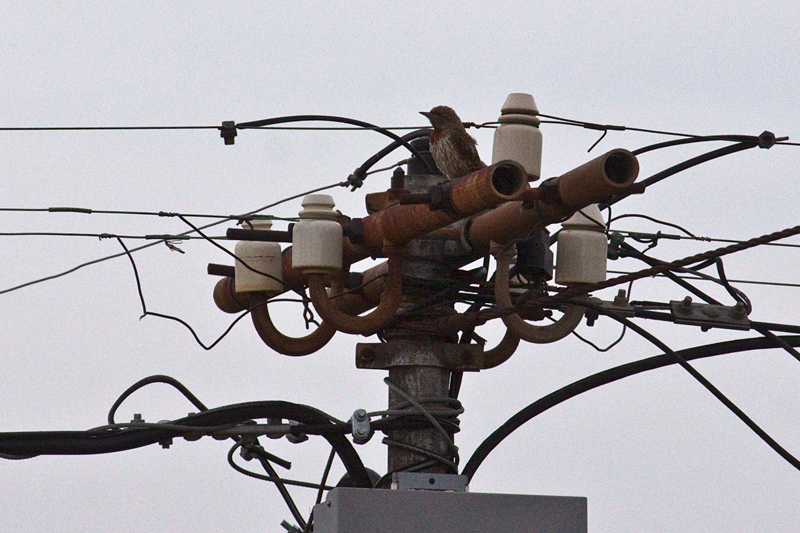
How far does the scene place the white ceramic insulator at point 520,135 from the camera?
525 centimetres

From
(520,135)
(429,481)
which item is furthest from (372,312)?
(429,481)

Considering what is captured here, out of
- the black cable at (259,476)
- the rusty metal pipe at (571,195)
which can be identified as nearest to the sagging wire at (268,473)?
the black cable at (259,476)

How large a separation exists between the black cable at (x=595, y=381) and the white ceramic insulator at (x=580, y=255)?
0.39m

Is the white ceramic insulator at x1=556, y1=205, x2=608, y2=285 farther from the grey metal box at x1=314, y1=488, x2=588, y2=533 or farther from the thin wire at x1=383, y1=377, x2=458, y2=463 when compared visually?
the grey metal box at x1=314, y1=488, x2=588, y2=533

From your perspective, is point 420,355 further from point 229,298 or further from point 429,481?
point 229,298

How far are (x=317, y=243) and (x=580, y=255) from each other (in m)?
1.08

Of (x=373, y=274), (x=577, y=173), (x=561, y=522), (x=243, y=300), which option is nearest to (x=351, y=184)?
(x=373, y=274)

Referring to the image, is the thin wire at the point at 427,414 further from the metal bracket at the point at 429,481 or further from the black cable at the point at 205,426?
the metal bracket at the point at 429,481

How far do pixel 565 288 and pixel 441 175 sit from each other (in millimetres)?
747

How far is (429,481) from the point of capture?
4027mm

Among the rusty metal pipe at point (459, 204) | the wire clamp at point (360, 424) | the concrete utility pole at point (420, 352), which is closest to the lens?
the rusty metal pipe at point (459, 204)

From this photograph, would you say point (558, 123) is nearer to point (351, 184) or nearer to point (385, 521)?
point (351, 184)

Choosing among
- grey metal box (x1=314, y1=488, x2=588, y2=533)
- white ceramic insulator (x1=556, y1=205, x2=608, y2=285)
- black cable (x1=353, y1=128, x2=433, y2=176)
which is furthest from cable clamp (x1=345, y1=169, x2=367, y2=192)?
grey metal box (x1=314, y1=488, x2=588, y2=533)

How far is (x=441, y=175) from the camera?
566 centimetres
